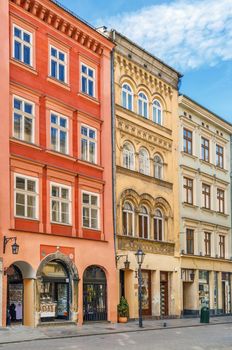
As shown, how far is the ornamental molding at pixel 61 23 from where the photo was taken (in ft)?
105

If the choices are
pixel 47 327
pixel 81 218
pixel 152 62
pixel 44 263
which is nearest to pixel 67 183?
pixel 81 218

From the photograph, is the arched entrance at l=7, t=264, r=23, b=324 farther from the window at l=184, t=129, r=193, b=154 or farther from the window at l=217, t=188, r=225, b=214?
the window at l=217, t=188, r=225, b=214

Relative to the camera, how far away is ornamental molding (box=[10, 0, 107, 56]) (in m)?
32.0

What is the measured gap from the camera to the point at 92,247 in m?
34.4

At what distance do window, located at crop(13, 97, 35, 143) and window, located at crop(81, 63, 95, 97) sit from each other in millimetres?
4888

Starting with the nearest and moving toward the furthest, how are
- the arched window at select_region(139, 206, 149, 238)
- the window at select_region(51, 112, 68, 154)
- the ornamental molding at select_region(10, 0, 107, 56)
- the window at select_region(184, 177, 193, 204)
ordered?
the ornamental molding at select_region(10, 0, 107, 56), the window at select_region(51, 112, 68, 154), the arched window at select_region(139, 206, 149, 238), the window at select_region(184, 177, 193, 204)

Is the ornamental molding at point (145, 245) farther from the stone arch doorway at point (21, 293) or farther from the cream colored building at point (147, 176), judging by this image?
the stone arch doorway at point (21, 293)

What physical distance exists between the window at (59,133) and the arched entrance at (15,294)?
652 cm

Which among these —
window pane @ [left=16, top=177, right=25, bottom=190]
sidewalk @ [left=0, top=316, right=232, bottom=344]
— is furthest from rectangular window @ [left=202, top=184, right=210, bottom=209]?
window pane @ [left=16, top=177, right=25, bottom=190]

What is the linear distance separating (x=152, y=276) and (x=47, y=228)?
11033 mm

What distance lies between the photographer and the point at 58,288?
107 ft

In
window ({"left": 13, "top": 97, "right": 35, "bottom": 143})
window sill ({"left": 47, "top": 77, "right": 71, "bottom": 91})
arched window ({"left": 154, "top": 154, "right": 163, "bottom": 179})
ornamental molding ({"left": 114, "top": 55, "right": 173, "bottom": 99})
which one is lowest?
arched window ({"left": 154, "top": 154, "right": 163, "bottom": 179})

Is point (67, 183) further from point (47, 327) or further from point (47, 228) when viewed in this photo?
point (47, 327)

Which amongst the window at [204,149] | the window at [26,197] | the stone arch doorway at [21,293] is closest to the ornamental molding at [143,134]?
the window at [204,149]
